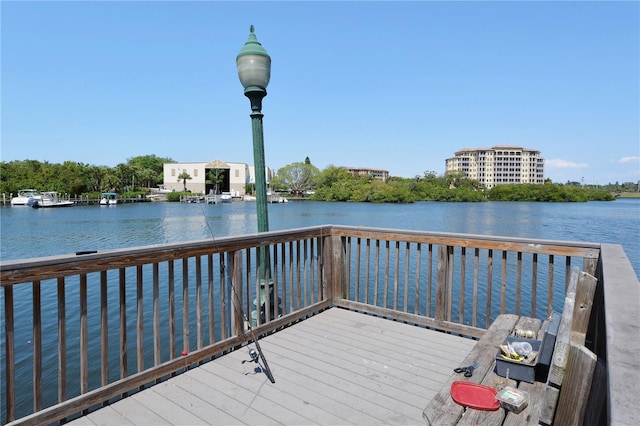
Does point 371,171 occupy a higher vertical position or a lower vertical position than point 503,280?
higher

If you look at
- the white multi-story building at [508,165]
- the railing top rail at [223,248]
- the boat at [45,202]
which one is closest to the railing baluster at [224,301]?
the railing top rail at [223,248]

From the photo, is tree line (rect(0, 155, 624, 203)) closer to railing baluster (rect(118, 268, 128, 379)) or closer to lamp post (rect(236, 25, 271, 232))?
lamp post (rect(236, 25, 271, 232))

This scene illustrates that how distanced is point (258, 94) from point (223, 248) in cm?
183

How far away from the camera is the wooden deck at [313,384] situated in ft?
7.43

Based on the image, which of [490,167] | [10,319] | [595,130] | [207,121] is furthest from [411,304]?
Result: [490,167]

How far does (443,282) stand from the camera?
3625mm

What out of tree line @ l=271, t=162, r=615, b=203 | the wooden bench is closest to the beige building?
tree line @ l=271, t=162, r=615, b=203

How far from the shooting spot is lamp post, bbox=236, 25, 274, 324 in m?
3.81

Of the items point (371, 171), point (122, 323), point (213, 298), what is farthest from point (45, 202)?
point (371, 171)

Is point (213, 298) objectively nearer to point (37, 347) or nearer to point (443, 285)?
point (37, 347)

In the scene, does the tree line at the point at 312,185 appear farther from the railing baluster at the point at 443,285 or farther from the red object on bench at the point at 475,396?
the red object on bench at the point at 475,396

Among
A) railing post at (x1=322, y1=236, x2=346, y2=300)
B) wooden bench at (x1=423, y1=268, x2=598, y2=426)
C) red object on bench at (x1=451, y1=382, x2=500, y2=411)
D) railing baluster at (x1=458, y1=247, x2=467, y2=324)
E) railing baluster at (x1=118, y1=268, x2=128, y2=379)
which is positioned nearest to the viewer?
wooden bench at (x1=423, y1=268, x2=598, y2=426)

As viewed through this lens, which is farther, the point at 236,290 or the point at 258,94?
the point at 258,94

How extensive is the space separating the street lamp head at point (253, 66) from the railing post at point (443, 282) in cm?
254
